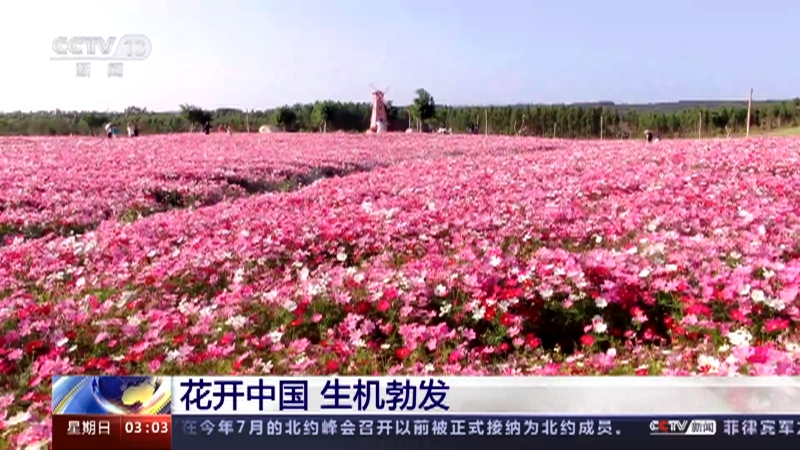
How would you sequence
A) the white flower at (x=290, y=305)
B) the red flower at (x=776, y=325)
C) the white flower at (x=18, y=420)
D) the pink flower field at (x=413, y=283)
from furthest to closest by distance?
1. the white flower at (x=290, y=305)
2. the red flower at (x=776, y=325)
3. the pink flower field at (x=413, y=283)
4. the white flower at (x=18, y=420)

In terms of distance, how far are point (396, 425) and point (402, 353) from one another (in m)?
1.47

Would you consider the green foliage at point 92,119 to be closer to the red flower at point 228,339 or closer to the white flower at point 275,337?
the red flower at point 228,339

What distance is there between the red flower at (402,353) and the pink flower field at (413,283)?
0.05 ft

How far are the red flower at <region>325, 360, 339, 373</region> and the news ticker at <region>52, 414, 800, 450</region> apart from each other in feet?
3.36

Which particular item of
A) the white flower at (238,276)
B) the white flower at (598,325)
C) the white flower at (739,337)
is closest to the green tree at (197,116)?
the white flower at (238,276)

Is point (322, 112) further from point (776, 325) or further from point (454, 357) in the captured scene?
point (776, 325)

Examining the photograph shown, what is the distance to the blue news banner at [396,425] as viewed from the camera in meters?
1.99

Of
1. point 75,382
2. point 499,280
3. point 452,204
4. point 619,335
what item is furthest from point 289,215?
point 75,382

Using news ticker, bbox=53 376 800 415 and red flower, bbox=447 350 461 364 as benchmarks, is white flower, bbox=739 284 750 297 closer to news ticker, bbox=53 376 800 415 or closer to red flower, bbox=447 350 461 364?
red flower, bbox=447 350 461 364

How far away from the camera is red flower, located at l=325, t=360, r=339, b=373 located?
307 cm

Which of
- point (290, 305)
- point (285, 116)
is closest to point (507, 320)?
point (290, 305)

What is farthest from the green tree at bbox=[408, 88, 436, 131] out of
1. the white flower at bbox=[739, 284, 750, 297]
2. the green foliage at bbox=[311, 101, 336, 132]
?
the white flower at bbox=[739, 284, 750, 297]

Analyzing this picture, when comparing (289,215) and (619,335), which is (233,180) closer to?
(289,215)

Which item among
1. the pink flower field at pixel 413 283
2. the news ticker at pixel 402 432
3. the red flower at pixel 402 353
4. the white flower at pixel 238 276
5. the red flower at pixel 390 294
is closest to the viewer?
the news ticker at pixel 402 432
